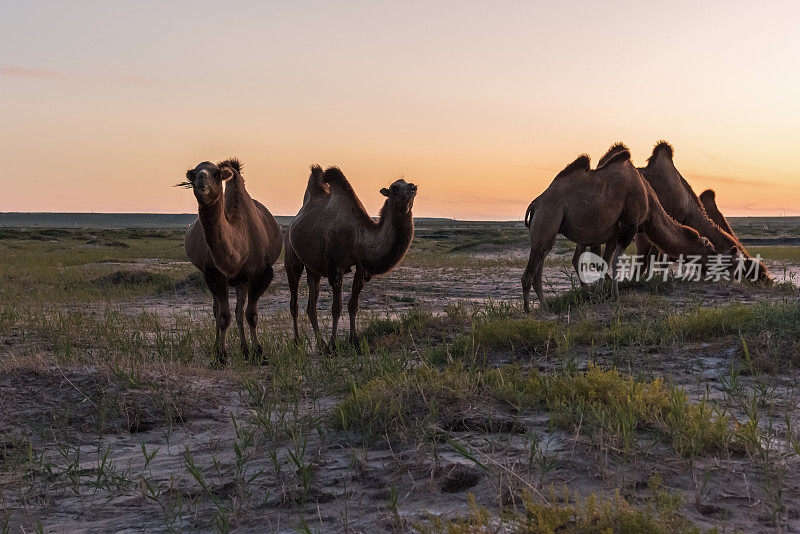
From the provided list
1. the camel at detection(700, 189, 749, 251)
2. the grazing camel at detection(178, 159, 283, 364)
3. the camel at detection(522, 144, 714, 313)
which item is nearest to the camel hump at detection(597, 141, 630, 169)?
the camel at detection(522, 144, 714, 313)

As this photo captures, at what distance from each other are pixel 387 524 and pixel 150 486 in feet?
4.37

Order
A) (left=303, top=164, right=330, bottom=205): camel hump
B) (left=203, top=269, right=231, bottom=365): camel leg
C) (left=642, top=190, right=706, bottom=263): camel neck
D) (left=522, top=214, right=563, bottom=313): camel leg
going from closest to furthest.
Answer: (left=203, top=269, right=231, bottom=365): camel leg < (left=303, top=164, right=330, bottom=205): camel hump < (left=522, top=214, right=563, bottom=313): camel leg < (left=642, top=190, right=706, bottom=263): camel neck

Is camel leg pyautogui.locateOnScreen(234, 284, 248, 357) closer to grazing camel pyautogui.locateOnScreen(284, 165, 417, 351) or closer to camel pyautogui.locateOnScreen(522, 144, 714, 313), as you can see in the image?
grazing camel pyautogui.locateOnScreen(284, 165, 417, 351)

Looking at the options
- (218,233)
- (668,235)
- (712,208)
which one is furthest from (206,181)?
(712,208)

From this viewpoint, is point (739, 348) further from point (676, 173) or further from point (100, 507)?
point (676, 173)

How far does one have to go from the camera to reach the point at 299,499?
3082mm

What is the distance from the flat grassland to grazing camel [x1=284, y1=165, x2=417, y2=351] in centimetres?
101

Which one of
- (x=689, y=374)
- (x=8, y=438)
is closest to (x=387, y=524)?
(x=8, y=438)

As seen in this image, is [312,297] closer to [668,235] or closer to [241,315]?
[241,315]

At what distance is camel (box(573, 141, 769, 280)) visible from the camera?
1218 centimetres

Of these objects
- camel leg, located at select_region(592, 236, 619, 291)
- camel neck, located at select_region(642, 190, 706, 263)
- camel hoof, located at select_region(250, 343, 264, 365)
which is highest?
camel neck, located at select_region(642, 190, 706, 263)

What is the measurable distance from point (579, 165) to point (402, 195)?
168 inches

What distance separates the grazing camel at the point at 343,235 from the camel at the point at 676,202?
660 centimetres

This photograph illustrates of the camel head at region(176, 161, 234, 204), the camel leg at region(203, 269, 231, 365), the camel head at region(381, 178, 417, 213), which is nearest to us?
the camel head at region(176, 161, 234, 204)
